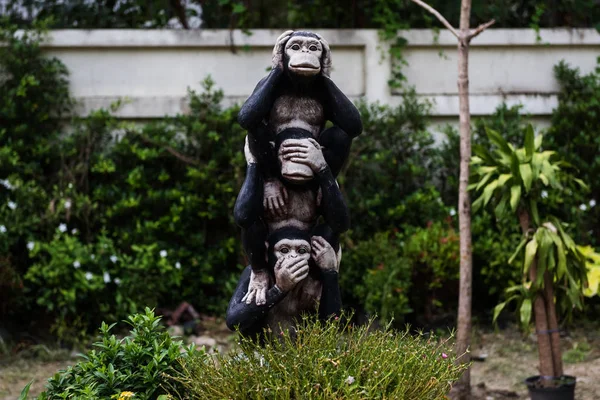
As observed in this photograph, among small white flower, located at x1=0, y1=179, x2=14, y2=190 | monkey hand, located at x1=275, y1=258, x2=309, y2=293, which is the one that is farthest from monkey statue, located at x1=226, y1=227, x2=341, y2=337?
small white flower, located at x1=0, y1=179, x2=14, y2=190

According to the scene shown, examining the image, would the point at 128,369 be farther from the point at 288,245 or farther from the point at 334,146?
the point at 334,146

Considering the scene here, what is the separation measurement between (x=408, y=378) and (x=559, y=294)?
9.22ft

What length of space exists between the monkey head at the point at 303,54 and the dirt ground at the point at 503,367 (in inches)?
119

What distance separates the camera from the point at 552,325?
5.44m

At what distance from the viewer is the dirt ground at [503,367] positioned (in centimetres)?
582

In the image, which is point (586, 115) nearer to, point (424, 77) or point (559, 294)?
point (424, 77)

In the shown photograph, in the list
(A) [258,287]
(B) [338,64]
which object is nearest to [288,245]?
(A) [258,287]

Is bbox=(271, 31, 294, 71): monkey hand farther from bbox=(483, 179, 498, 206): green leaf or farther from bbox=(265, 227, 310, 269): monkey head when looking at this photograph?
bbox=(483, 179, 498, 206): green leaf

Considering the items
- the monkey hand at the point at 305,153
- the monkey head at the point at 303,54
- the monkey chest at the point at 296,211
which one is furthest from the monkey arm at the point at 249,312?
the monkey head at the point at 303,54

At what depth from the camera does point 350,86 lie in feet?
24.8

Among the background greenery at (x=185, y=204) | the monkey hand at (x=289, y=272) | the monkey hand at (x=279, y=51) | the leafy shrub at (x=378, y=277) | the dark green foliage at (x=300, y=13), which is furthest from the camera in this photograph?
the dark green foliage at (x=300, y=13)

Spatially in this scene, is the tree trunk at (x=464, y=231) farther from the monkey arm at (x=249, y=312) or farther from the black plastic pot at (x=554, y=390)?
the monkey arm at (x=249, y=312)

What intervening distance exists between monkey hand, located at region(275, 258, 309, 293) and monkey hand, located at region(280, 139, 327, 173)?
0.45 meters

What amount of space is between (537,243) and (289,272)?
2241mm
